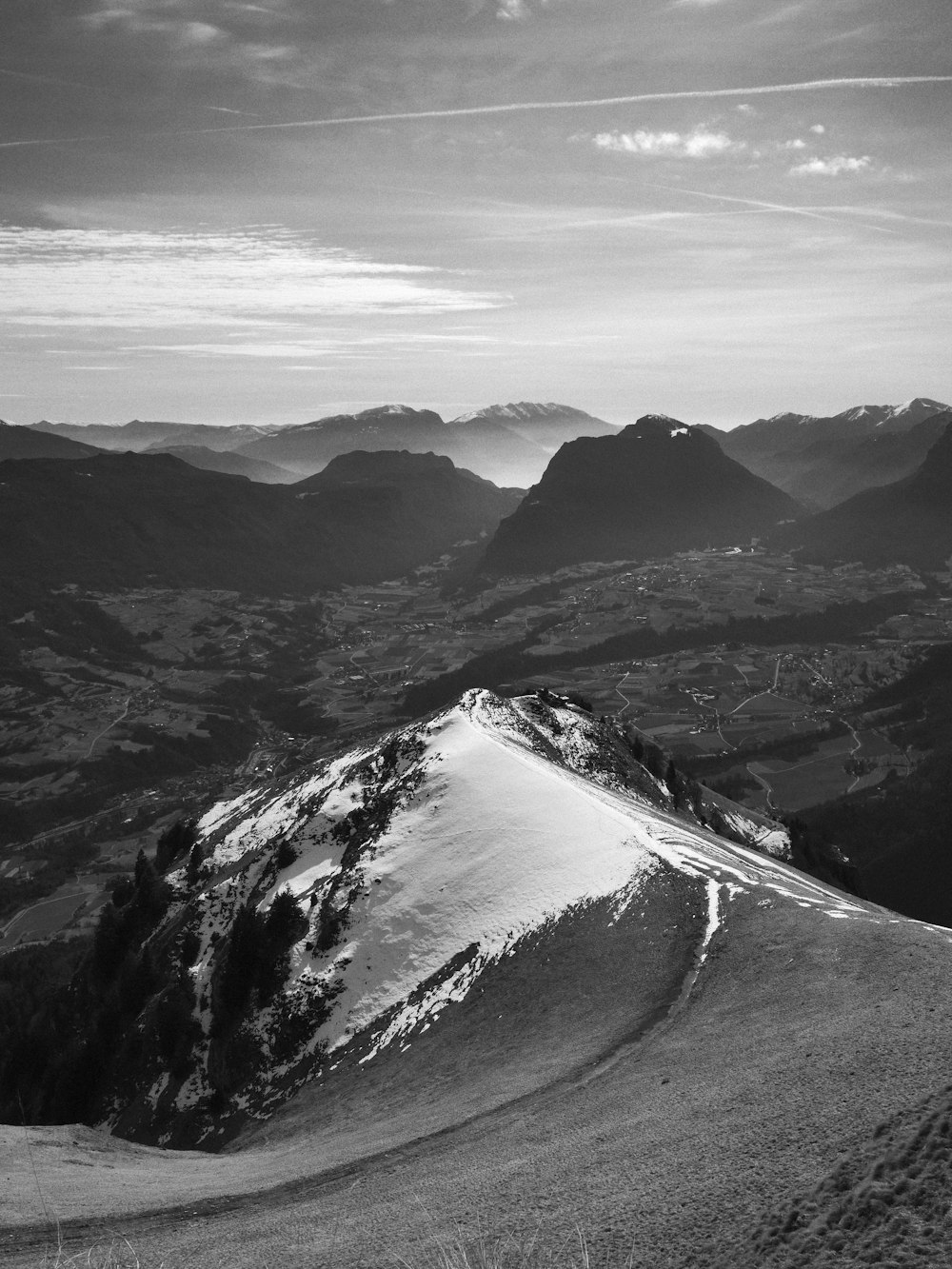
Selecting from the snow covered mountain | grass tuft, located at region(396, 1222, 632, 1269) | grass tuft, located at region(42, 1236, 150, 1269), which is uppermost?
grass tuft, located at region(396, 1222, 632, 1269)

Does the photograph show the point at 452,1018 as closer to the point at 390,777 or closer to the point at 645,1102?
the point at 645,1102

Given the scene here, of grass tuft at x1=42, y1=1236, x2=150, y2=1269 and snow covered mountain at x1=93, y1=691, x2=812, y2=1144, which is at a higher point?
grass tuft at x1=42, y1=1236, x2=150, y2=1269

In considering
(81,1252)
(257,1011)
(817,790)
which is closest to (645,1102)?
(81,1252)

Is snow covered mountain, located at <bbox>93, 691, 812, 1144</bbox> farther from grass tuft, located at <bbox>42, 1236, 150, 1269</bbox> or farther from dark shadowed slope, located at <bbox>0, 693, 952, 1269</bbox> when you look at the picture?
grass tuft, located at <bbox>42, 1236, 150, 1269</bbox>

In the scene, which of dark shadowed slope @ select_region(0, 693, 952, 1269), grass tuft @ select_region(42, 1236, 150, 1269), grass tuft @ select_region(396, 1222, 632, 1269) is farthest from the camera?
grass tuft @ select_region(42, 1236, 150, 1269)

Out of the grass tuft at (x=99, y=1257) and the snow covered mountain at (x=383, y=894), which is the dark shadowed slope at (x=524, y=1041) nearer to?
the snow covered mountain at (x=383, y=894)

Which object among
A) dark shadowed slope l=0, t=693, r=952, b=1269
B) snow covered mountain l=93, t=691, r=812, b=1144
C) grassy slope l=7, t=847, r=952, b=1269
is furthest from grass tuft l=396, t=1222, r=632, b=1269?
snow covered mountain l=93, t=691, r=812, b=1144

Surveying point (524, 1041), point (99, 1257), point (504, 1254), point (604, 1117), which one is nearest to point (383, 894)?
point (524, 1041)

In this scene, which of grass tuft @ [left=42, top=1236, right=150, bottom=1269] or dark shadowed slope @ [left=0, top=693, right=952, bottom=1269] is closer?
dark shadowed slope @ [left=0, top=693, right=952, bottom=1269]

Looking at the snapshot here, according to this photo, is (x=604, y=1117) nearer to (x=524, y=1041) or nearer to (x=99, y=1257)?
(x=524, y=1041)
